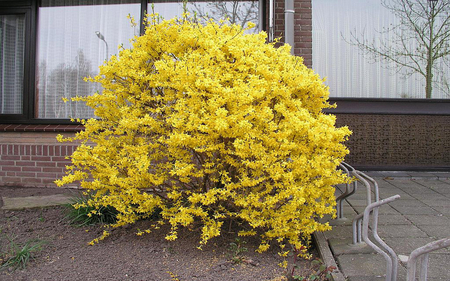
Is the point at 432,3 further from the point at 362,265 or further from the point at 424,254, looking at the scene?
the point at 424,254

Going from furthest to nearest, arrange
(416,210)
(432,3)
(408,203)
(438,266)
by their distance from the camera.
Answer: (432,3), (408,203), (416,210), (438,266)

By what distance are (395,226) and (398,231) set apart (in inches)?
5.4

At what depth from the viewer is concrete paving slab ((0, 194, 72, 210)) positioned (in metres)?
4.32

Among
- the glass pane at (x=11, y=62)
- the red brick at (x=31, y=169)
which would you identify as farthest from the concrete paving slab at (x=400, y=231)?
the glass pane at (x=11, y=62)

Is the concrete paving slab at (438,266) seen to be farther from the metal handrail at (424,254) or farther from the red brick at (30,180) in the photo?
the red brick at (30,180)

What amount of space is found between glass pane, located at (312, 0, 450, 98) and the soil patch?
3801 millimetres

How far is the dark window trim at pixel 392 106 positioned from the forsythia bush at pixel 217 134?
2.93m

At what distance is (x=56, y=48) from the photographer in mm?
5848

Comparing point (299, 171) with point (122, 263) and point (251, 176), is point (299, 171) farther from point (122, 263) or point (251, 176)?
point (122, 263)

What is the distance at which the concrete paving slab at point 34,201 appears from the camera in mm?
4316

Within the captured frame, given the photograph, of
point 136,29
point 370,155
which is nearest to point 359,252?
point 370,155

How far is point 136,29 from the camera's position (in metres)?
5.70

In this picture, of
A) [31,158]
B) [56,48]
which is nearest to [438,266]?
[31,158]

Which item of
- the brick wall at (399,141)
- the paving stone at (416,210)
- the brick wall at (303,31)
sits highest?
the brick wall at (303,31)
